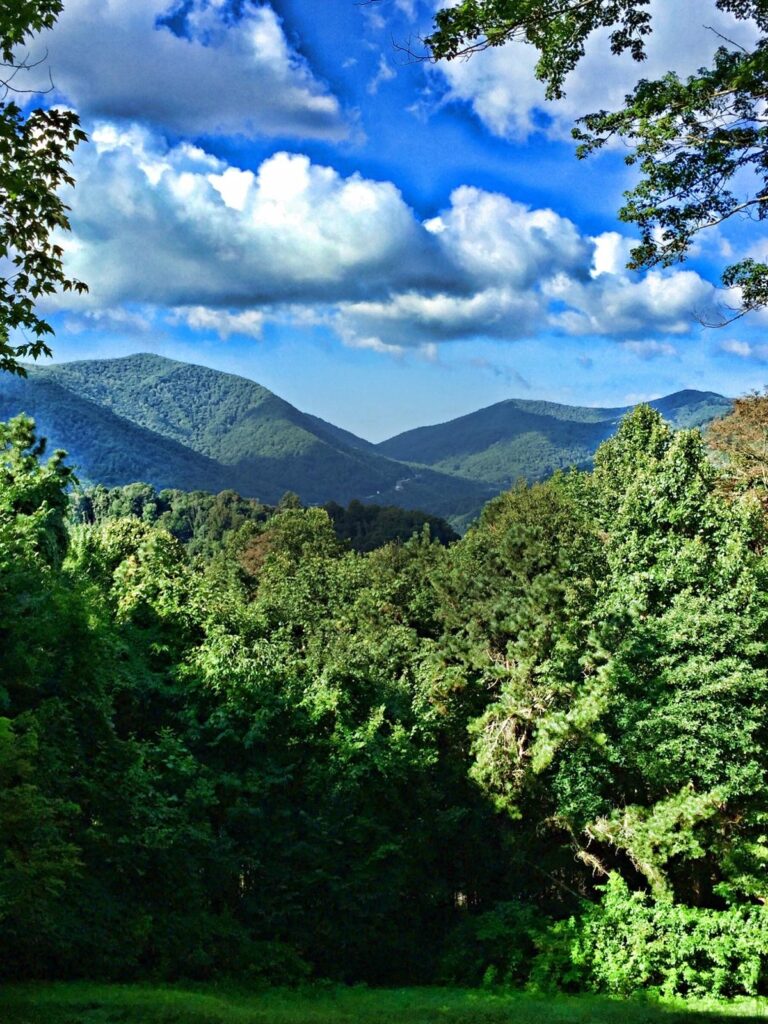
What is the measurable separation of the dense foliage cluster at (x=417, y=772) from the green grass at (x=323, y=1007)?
926 millimetres

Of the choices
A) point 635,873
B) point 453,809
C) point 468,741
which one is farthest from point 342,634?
point 635,873

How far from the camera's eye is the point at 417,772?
72.3ft

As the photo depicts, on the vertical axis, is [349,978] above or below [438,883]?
below

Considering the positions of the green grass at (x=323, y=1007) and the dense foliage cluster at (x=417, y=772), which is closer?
the green grass at (x=323, y=1007)

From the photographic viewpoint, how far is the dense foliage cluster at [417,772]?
15734 mm

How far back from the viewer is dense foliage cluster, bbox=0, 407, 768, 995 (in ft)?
51.6

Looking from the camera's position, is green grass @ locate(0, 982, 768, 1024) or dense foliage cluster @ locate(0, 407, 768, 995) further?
dense foliage cluster @ locate(0, 407, 768, 995)

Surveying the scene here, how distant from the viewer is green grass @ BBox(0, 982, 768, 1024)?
12.1 metres

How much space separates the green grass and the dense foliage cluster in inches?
36.5

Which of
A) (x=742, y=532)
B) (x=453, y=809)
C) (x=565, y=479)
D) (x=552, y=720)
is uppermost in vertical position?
(x=565, y=479)

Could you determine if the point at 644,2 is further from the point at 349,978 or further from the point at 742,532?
the point at 349,978

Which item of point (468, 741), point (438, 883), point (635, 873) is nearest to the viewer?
point (438, 883)

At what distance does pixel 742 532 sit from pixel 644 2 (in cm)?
1384

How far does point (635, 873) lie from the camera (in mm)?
23594
